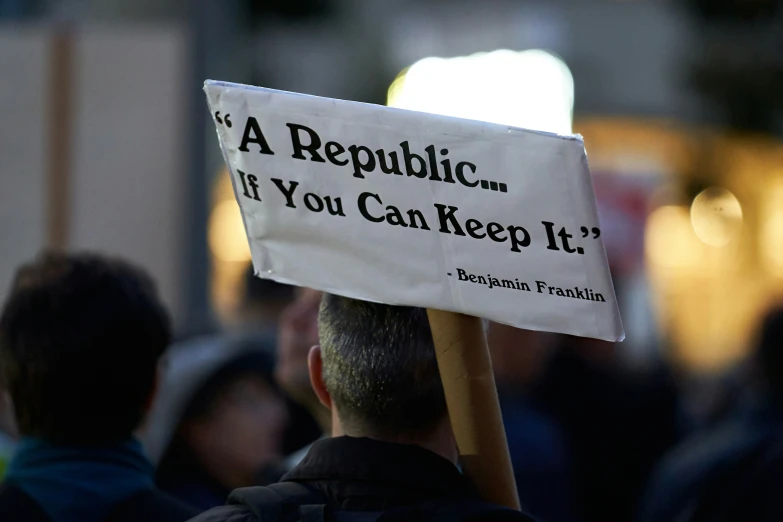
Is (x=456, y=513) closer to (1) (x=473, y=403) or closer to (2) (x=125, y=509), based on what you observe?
(1) (x=473, y=403)

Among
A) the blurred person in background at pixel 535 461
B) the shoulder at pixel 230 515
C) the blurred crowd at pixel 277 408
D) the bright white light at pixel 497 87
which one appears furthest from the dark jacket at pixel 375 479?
the bright white light at pixel 497 87

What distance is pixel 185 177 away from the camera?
3.77 meters

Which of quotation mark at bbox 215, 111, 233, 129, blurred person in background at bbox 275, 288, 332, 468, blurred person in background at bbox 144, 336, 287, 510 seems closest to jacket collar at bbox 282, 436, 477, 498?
quotation mark at bbox 215, 111, 233, 129

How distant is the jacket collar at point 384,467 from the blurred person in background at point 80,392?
0.47 m

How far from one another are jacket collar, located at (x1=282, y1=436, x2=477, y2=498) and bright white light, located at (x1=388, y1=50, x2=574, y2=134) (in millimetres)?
13520

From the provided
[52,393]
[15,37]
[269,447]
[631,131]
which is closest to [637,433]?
[269,447]

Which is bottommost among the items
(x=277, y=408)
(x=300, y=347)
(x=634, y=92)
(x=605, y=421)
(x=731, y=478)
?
(x=634, y=92)

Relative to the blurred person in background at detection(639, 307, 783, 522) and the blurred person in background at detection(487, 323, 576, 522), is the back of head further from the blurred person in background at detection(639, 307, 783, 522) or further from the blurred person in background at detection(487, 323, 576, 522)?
the blurred person in background at detection(487, 323, 576, 522)

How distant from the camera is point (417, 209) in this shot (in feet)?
5.52

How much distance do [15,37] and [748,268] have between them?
15.0 m

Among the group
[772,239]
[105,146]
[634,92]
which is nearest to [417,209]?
[105,146]

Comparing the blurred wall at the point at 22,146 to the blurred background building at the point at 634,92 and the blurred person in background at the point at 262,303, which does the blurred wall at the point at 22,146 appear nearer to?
the blurred person in background at the point at 262,303

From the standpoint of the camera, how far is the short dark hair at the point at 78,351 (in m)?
2.07

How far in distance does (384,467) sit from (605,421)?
3.77 metres
